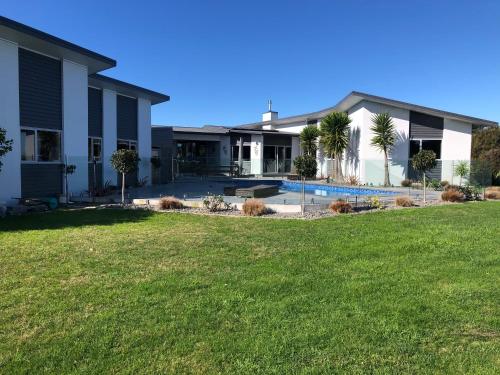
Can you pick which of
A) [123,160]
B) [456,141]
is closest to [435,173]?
[456,141]

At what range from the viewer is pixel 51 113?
46.9 feet

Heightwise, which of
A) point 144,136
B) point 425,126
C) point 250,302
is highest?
point 425,126

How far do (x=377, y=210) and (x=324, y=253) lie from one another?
598 cm

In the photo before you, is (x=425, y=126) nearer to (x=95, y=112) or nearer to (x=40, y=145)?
(x=95, y=112)


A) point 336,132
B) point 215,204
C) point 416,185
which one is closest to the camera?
point 215,204

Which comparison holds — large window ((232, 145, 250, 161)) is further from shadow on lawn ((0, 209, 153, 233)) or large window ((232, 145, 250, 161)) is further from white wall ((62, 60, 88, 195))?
shadow on lawn ((0, 209, 153, 233))

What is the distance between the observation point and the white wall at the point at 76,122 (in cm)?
1482

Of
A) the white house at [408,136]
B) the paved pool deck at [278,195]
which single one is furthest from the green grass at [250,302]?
the white house at [408,136]

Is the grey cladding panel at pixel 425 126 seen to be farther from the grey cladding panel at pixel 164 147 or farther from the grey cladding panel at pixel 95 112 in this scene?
the grey cladding panel at pixel 95 112

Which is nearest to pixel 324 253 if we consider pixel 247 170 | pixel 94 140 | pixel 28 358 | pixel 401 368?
pixel 401 368

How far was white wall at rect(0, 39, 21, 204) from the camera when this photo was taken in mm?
12352

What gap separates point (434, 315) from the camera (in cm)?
409

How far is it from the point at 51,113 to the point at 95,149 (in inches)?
146

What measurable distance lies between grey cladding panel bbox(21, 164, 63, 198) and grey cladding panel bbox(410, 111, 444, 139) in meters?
18.7
